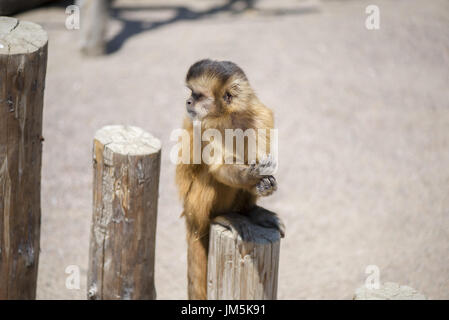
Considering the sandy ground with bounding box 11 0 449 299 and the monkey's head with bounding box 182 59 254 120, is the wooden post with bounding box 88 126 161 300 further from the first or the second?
the sandy ground with bounding box 11 0 449 299

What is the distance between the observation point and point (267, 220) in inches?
149

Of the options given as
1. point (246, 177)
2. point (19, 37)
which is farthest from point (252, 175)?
point (19, 37)

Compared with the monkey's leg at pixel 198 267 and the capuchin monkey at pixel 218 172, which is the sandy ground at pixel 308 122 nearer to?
the monkey's leg at pixel 198 267

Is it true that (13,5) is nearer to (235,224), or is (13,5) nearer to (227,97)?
(227,97)

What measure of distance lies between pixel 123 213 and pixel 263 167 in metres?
1.00

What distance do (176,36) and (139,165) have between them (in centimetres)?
734

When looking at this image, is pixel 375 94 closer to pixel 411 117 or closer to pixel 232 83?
pixel 411 117

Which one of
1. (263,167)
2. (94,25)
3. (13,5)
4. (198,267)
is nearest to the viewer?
(263,167)

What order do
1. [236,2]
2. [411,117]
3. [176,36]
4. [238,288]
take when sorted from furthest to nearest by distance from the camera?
1. [236,2]
2. [176,36]
3. [411,117]
4. [238,288]

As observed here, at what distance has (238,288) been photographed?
3.45 meters

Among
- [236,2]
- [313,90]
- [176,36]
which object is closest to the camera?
[313,90]

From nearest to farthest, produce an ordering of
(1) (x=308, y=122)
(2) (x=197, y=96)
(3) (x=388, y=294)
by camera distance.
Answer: (3) (x=388, y=294) → (2) (x=197, y=96) → (1) (x=308, y=122)
